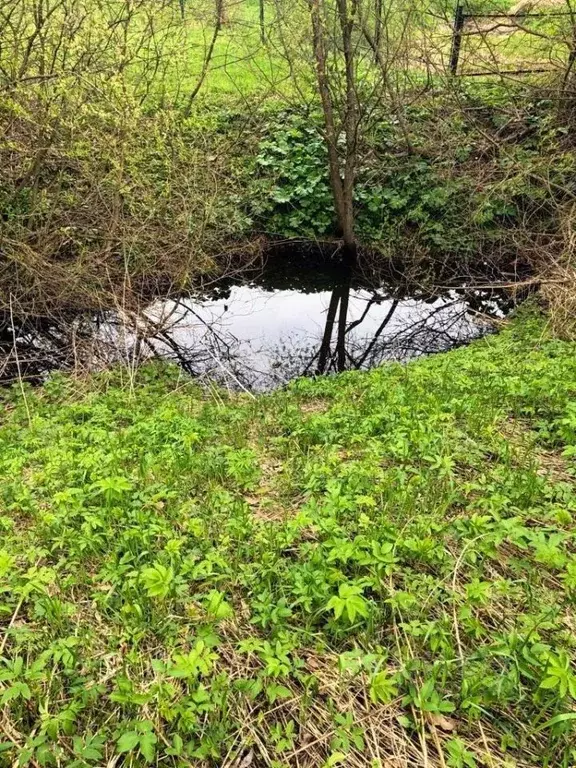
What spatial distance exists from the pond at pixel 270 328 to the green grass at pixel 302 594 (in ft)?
11.6

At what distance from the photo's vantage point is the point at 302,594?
7.75 feet

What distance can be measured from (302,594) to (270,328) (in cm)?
709

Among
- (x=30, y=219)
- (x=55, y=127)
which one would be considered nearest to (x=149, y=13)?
(x=55, y=127)

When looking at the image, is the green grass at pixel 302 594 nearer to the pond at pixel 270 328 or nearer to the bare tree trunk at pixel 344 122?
the pond at pixel 270 328

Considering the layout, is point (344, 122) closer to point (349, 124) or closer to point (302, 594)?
point (349, 124)

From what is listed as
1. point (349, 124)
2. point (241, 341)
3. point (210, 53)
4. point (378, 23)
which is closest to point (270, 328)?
point (241, 341)

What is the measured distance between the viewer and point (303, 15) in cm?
880

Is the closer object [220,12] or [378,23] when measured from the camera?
[378,23]

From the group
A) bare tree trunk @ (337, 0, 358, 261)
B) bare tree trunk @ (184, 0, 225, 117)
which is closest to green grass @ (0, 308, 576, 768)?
bare tree trunk @ (337, 0, 358, 261)

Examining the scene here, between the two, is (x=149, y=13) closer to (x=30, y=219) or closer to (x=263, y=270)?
(x=30, y=219)

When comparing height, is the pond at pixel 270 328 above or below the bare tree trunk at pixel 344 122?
below

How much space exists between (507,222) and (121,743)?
10653mm

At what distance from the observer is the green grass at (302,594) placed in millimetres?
1899

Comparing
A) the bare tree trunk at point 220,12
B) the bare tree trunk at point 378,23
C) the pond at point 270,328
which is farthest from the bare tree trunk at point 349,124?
the bare tree trunk at point 220,12
